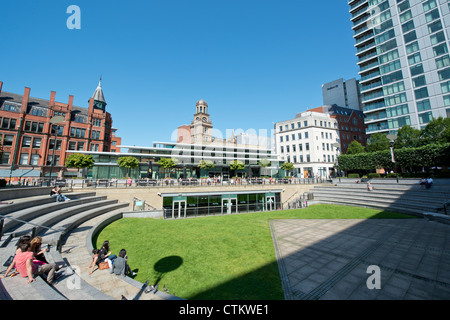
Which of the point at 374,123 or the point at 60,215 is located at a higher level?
the point at 374,123

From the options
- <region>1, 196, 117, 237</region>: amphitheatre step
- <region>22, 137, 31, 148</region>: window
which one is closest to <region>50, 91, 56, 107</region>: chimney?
<region>22, 137, 31, 148</region>: window

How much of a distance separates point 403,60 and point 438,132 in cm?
2304

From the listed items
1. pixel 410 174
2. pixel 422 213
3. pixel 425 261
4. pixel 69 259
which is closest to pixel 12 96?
pixel 69 259

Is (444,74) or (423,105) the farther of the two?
(423,105)

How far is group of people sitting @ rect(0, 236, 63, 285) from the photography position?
16.1 feet

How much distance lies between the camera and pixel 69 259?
22.4ft

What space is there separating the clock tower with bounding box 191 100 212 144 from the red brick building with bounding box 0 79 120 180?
35520 mm

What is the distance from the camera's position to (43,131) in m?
42.3

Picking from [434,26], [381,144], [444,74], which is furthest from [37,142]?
[434,26]

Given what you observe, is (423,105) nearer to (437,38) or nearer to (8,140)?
(437,38)

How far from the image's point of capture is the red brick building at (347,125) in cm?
5712

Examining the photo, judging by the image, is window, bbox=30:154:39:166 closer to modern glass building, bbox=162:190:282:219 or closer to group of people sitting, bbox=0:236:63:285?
modern glass building, bbox=162:190:282:219
